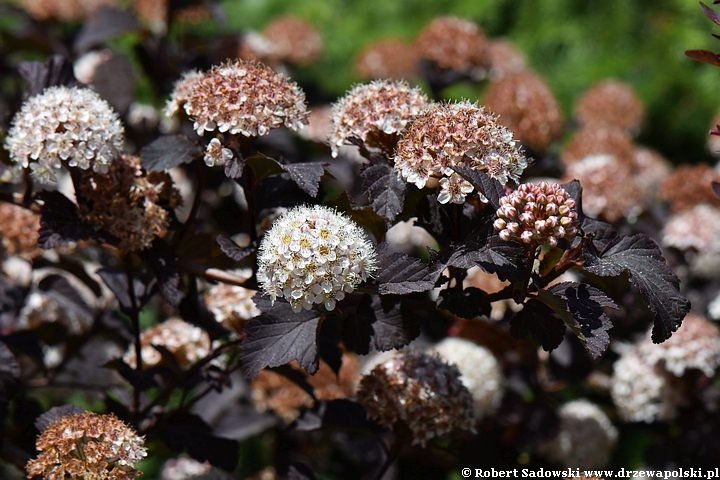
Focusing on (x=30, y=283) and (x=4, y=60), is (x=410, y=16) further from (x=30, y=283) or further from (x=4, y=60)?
(x=30, y=283)

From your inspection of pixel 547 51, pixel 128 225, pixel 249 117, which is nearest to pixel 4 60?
pixel 128 225

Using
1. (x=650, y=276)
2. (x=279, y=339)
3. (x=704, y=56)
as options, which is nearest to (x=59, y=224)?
(x=279, y=339)

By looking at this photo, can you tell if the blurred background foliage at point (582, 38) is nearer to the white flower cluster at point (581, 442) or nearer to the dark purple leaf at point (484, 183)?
the white flower cluster at point (581, 442)

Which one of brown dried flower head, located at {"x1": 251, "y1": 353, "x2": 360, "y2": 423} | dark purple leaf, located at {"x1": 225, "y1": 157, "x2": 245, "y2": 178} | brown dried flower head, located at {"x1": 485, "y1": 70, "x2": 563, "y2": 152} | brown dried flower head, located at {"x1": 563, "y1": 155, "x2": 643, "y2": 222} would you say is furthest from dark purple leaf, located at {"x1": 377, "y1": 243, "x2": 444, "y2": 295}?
brown dried flower head, located at {"x1": 485, "y1": 70, "x2": 563, "y2": 152}

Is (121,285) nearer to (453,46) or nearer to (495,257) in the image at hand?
(495,257)

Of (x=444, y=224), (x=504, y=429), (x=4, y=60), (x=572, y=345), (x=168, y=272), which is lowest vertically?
(x=504, y=429)

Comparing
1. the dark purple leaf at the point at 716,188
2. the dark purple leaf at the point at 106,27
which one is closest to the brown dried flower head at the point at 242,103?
the dark purple leaf at the point at 716,188
